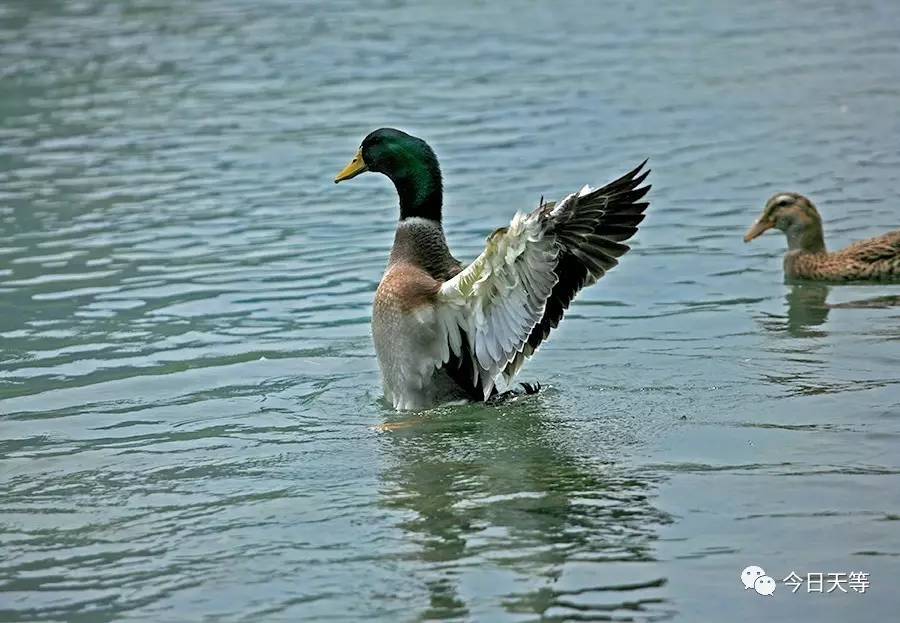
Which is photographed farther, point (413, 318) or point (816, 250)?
point (816, 250)

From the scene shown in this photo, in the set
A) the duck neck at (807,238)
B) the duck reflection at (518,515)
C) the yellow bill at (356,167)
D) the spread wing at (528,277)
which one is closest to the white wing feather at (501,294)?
the spread wing at (528,277)

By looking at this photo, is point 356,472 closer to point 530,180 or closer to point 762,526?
point 762,526

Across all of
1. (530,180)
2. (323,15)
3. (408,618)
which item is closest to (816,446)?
(408,618)

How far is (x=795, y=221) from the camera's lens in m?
11.7

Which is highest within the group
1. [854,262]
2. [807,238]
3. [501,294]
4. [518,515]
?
[501,294]

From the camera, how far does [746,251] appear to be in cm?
1253

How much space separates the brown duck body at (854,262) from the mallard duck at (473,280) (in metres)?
3.43

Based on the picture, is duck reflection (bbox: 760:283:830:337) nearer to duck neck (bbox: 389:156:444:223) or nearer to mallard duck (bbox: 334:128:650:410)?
mallard duck (bbox: 334:128:650:410)

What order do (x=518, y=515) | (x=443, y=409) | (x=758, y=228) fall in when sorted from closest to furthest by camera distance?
(x=518, y=515)
(x=443, y=409)
(x=758, y=228)

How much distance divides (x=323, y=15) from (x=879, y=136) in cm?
1154

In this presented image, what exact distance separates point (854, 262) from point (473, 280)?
14.1 feet

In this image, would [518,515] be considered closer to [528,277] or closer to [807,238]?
[528,277]

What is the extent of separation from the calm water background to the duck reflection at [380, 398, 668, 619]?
0.02m

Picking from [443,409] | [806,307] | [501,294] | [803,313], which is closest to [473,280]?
[501,294]
